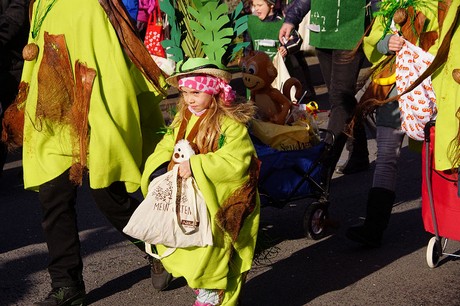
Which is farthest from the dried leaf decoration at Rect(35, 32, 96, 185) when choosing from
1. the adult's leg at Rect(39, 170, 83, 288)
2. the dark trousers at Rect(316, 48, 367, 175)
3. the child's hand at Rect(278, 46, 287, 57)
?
the child's hand at Rect(278, 46, 287, 57)

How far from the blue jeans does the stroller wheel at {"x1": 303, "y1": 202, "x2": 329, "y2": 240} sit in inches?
20.3

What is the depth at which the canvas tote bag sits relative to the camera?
15.4 feet

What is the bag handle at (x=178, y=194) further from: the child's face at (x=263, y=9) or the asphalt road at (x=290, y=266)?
the child's face at (x=263, y=9)

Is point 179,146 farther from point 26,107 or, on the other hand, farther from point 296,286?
point 296,286

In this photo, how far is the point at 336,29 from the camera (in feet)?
24.7

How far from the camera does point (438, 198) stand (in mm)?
5715

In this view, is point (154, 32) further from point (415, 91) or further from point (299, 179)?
point (415, 91)

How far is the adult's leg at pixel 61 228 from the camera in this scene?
17.3 ft

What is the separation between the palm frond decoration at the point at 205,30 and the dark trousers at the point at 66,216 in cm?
81

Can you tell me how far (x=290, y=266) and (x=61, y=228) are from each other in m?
1.52

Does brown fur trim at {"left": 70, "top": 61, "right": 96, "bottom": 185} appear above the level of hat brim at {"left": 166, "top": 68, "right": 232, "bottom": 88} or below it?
below

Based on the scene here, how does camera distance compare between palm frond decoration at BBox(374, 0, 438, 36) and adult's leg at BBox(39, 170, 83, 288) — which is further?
palm frond decoration at BBox(374, 0, 438, 36)

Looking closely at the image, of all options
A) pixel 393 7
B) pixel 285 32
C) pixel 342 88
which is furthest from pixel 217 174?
pixel 285 32

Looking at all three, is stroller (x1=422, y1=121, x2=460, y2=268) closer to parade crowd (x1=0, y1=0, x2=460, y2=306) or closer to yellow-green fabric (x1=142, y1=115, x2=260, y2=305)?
parade crowd (x1=0, y1=0, x2=460, y2=306)
